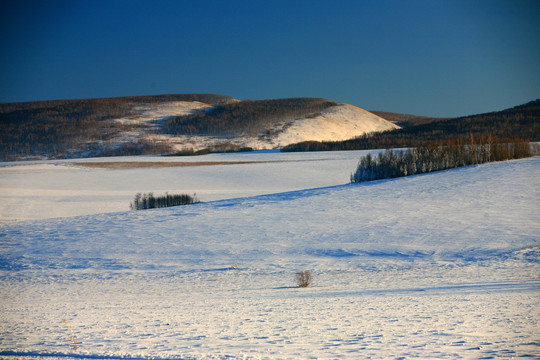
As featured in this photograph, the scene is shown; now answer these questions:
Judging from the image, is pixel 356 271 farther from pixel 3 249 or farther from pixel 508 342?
pixel 3 249

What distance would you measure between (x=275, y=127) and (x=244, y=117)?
9690mm

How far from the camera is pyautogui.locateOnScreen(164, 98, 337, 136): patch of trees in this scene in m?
106

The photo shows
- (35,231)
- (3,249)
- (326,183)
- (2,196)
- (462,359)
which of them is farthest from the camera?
(326,183)

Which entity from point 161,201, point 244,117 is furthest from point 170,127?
point 161,201

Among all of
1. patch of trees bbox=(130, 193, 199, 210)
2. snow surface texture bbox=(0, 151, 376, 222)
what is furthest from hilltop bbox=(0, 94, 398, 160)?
patch of trees bbox=(130, 193, 199, 210)

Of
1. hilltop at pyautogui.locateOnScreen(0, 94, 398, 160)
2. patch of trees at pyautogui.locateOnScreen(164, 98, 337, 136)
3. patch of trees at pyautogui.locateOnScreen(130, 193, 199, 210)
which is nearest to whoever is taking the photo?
patch of trees at pyautogui.locateOnScreen(130, 193, 199, 210)

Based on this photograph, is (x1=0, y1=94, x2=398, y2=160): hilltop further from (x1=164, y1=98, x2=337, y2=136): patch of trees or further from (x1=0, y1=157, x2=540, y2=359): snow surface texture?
(x1=0, y1=157, x2=540, y2=359): snow surface texture

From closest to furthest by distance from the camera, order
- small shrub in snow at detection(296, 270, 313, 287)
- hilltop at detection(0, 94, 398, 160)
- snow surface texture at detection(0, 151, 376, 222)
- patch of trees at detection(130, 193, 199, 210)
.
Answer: small shrub in snow at detection(296, 270, 313, 287)
patch of trees at detection(130, 193, 199, 210)
snow surface texture at detection(0, 151, 376, 222)
hilltop at detection(0, 94, 398, 160)

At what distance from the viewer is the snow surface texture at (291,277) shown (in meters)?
5.97

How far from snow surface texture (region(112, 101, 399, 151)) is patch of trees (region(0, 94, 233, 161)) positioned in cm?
459

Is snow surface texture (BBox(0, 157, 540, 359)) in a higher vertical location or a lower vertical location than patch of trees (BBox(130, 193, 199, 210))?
lower

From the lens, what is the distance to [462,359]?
5.18m

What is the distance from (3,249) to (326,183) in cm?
2260

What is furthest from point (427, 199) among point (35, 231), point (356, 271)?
point (35, 231)
